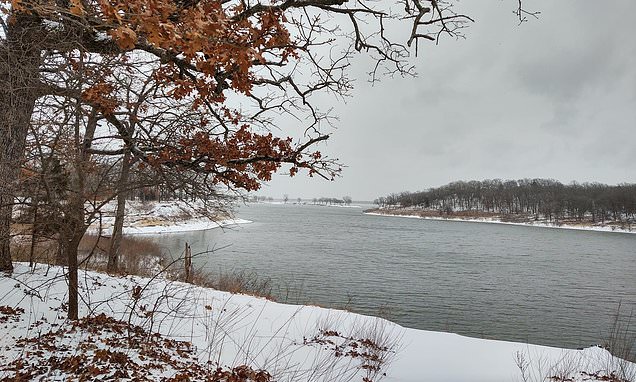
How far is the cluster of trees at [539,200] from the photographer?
344ft

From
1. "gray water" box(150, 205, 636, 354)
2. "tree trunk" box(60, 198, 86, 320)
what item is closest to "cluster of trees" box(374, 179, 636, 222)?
"gray water" box(150, 205, 636, 354)

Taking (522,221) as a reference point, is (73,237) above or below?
above

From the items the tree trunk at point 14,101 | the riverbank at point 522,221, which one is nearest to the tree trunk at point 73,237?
the tree trunk at point 14,101

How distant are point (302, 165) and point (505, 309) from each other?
48.3 ft

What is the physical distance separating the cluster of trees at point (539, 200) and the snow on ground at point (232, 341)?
111m

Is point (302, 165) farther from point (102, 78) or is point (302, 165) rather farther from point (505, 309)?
point (505, 309)

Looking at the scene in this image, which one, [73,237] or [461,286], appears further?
[461,286]

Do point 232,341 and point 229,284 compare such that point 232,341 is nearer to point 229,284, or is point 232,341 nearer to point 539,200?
point 229,284

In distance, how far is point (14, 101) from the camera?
536 cm

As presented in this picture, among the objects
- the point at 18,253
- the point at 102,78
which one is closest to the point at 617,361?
the point at 102,78

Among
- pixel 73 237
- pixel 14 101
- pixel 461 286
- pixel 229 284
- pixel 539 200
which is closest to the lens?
pixel 73 237

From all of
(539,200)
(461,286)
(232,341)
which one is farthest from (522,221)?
(232,341)

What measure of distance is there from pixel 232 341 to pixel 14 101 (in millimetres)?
4417

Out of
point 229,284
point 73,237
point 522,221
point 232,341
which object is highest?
point 73,237
